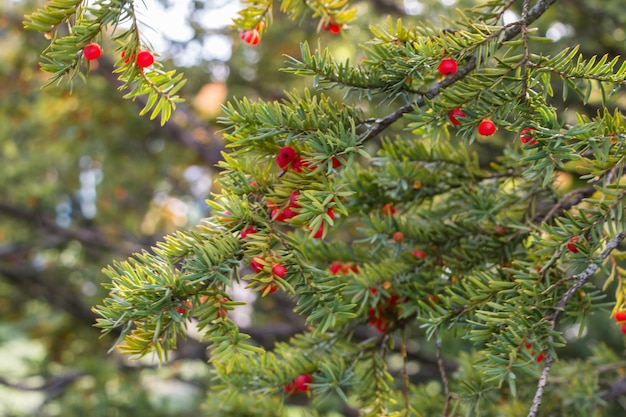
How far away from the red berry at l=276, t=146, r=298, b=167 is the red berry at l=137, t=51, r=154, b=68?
0.22 meters

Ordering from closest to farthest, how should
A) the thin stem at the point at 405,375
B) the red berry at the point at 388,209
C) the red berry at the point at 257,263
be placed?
the red berry at the point at 257,263
the thin stem at the point at 405,375
the red berry at the point at 388,209

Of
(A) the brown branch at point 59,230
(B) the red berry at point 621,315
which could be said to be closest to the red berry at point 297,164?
(B) the red berry at point 621,315

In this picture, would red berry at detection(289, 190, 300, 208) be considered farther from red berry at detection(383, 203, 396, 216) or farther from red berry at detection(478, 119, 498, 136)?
red berry at detection(383, 203, 396, 216)

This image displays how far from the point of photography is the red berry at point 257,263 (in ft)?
2.33

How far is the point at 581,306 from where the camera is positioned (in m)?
0.92

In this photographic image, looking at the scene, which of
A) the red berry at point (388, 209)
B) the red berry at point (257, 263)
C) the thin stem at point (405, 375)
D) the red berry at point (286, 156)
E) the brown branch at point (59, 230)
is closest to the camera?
the red berry at point (257, 263)

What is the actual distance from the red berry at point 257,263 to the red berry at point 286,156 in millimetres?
162

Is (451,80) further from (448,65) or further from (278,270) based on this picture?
(278,270)

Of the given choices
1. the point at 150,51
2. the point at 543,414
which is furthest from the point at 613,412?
the point at 150,51

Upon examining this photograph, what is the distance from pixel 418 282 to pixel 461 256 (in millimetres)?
94

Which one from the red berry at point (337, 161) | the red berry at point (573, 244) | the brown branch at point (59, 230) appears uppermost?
the red berry at point (337, 161)

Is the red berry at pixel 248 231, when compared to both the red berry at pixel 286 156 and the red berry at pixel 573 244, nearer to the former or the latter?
the red berry at pixel 286 156

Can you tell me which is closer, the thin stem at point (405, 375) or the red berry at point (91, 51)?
the red berry at point (91, 51)

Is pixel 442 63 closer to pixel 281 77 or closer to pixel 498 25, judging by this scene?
pixel 498 25
